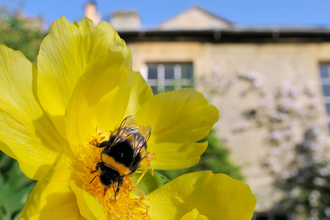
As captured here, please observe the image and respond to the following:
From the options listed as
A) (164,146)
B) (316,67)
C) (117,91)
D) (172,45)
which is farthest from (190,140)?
(316,67)

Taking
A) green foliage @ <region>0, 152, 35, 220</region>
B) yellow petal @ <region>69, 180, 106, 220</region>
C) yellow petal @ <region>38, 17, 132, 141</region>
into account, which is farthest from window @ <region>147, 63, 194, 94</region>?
yellow petal @ <region>69, 180, 106, 220</region>

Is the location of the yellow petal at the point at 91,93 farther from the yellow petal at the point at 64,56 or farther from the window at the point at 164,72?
the window at the point at 164,72

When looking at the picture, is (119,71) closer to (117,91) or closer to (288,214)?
(117,91)

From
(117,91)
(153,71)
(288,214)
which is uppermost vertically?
(117,91)

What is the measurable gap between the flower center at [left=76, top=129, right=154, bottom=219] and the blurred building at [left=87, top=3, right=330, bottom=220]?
5.51 m

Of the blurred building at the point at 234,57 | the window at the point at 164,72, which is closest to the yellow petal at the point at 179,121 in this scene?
the blurred building at the point at 234,57

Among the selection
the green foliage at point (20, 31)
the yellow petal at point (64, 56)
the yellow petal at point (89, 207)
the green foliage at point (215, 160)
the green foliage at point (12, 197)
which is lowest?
the green foliage at point (215, 160)

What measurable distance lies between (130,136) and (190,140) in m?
0.13

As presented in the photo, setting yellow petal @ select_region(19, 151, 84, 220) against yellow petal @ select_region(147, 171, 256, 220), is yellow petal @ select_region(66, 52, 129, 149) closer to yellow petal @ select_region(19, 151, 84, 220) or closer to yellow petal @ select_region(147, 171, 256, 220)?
yellow petal @ select_region(19, 151, 84, 220)

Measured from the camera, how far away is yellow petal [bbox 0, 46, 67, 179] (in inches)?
16.2

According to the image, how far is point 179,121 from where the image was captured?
0.56 m

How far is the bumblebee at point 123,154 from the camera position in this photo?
560 mm

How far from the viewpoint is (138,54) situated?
20.4 ft

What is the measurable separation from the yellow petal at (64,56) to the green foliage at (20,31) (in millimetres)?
5748
